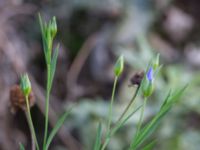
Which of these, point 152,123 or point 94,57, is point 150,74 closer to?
point 152,123

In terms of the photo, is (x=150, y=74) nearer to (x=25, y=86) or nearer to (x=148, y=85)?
(x=148, y=85)

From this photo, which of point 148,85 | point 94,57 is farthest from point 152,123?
point 94,57

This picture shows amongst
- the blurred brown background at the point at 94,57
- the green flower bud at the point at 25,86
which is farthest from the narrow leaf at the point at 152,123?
the blurred brown background at the point at 94,57

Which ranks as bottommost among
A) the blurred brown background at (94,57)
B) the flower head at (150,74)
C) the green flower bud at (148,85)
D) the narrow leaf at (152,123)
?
the blurred brown background at (94,57)

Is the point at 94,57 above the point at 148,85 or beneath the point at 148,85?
beneath

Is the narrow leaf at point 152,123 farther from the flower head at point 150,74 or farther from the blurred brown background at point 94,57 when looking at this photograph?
the blurred brown background at point 94,57

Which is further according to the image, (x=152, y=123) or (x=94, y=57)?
(x=94, y=57)

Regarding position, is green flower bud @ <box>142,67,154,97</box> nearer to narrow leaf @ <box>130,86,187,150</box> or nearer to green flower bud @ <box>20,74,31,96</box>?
narrow leaf @ <box>130,86,187,150</box>

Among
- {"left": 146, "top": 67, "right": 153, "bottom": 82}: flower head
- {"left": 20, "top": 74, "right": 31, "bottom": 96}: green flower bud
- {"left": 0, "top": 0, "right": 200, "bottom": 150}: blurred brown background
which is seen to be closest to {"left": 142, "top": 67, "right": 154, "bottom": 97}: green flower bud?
{"left": 146, "top": 67, "right": 153, "bottom": 82}: flower head

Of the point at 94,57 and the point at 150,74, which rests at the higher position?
the point at 150,74

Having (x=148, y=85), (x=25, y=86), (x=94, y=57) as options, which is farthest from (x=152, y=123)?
(x=94, y=57)

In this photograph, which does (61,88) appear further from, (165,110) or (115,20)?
(165,110)
